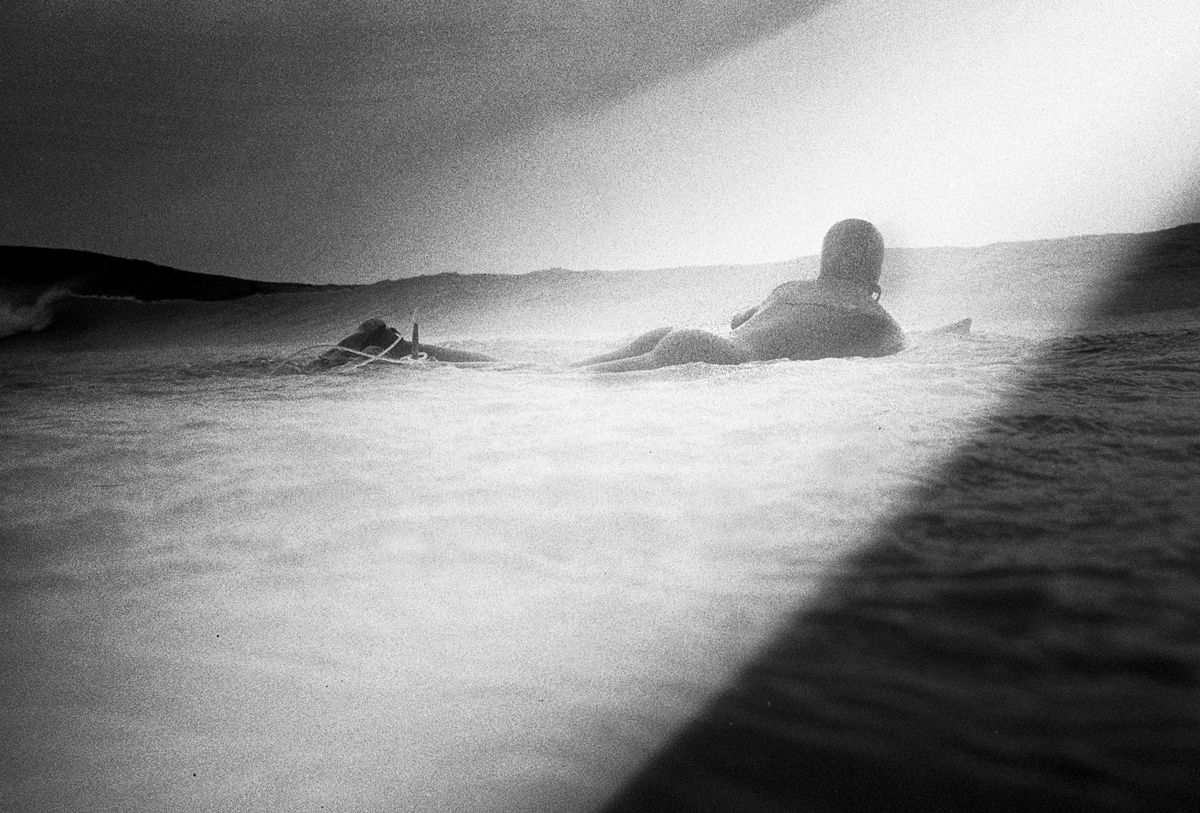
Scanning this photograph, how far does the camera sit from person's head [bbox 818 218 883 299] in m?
4.96

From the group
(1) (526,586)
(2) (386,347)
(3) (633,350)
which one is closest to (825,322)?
(3) (633,350)

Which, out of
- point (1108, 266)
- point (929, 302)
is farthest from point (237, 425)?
point (1108, 266)

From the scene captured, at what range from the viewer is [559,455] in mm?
2180

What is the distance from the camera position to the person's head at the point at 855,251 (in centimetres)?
496

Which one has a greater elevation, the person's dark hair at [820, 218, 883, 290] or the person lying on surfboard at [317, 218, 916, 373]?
the person's dark hair at [820, 218, 883, 290]

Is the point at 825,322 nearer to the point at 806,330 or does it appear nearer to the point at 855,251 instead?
the point at 806,330

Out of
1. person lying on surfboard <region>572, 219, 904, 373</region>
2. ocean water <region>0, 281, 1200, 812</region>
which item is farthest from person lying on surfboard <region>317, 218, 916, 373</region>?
ocean water <region>0, 281, 1200, 812</region>

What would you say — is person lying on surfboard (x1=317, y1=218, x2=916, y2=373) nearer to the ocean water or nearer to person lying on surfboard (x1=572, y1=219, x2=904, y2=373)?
person lying on surfboard (x1=572, y1=219, x2=904, y2=373)

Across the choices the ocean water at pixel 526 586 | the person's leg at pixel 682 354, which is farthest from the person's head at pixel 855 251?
the ocean water at pixel 526 586

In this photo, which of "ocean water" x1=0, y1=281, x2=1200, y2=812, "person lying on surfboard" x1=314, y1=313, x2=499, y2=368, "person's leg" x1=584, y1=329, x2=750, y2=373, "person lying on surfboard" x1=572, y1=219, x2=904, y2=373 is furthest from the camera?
"person lying on surfboard" x1=314, y1=313, x2=499, y2=368

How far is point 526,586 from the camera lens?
1.26 metres

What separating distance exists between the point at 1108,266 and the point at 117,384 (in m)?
11.1

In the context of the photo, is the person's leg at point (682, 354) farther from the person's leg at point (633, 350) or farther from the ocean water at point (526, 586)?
the ocean water at point (526, 586)

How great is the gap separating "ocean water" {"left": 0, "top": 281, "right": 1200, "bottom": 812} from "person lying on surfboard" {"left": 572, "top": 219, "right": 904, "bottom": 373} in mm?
1812
